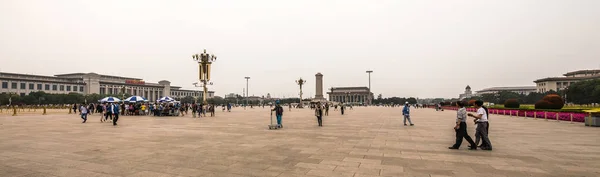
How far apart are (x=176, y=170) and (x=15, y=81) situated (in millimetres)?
134356

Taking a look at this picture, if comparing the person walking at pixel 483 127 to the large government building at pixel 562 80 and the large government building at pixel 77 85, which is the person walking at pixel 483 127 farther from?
the large government building at pixel 562 80

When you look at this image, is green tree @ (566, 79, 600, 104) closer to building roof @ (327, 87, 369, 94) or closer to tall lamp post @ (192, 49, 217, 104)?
tall lamp post @ (192, 49, 217, 104)

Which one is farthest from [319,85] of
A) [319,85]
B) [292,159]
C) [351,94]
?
[292,159]

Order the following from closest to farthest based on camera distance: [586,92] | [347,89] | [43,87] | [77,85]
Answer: [586,92] → [43,87] → [77,85] → [347,89]

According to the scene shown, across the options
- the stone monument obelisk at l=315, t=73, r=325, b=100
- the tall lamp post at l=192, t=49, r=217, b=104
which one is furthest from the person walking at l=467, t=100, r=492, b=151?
the stone monument obelisk at l=315, t=73, r=325, b=100

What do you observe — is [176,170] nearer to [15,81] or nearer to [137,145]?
[137,145]

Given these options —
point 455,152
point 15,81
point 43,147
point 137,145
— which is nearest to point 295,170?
point 455,152

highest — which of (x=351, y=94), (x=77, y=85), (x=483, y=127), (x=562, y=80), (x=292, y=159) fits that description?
(x=562, y=80)

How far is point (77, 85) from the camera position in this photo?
12144 cm

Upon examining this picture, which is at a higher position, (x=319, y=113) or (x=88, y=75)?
(x=88, y=75)

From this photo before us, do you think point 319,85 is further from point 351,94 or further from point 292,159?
point 292,159

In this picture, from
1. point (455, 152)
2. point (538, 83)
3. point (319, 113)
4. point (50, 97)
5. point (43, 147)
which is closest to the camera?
point (455, 152)

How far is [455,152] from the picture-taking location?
922 cm

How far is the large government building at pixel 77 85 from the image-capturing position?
344 ft
